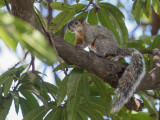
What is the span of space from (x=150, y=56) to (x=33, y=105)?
2.11m

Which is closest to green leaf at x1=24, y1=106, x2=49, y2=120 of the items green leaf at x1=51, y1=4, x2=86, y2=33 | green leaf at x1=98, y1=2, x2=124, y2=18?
green leaf at x1=51, y1=4, x2=86, y2=33

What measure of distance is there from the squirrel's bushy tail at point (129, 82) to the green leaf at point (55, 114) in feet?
2.10

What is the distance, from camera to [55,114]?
2.86 m

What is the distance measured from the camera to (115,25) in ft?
11.8

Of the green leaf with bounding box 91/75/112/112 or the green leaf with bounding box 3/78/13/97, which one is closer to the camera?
the green leaf with bounding box 3/78/13/97

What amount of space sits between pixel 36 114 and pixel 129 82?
3.89ft

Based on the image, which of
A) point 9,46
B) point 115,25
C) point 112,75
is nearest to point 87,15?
point 115,25

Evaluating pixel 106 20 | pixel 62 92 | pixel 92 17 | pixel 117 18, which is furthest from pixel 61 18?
pixel 62 92

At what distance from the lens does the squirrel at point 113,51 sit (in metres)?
2.87

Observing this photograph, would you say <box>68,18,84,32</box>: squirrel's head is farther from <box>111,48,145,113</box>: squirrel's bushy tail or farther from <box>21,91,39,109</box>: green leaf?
<box>21,91,39,109</box>: green leaf

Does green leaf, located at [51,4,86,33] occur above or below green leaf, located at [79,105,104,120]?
above

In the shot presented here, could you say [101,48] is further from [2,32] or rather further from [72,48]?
[2,32]

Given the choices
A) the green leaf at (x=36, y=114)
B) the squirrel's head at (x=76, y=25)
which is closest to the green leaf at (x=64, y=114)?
the green leaf at (x=36, y=114)

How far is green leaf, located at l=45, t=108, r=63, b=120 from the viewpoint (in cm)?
284
